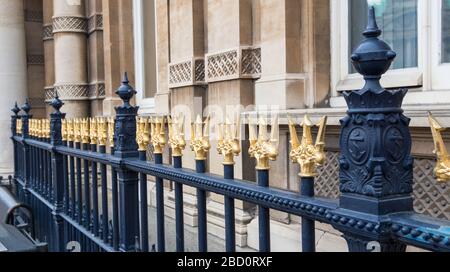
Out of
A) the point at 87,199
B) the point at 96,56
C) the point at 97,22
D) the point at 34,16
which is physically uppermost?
the point at 34,16

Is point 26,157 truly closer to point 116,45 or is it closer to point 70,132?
point 70,132

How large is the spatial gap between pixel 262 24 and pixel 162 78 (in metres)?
2.65

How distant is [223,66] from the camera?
560 cm

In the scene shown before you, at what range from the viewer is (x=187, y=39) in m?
6.30

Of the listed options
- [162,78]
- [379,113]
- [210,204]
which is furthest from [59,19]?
[379,113]

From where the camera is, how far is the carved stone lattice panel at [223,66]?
5391 millimetres

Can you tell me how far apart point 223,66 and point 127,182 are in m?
2.77

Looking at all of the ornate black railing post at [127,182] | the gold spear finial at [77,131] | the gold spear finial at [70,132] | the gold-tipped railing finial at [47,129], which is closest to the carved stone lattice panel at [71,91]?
the gold-tipped railing finial at [47,129]

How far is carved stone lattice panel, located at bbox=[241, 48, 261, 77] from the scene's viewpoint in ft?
17.4

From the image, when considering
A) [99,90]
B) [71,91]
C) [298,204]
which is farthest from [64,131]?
[71,91]

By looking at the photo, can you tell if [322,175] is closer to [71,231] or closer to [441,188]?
[441,188]

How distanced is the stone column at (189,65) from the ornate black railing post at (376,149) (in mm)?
4539

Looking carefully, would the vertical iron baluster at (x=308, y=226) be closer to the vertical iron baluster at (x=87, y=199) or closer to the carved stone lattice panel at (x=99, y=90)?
the vertical iron baluster at (x=87, y=199)

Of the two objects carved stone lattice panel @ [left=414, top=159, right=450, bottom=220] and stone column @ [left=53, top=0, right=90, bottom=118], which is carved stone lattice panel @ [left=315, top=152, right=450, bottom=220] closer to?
carved stone lattice panel @ [left=414, top=159, right=450, bottom=220]
